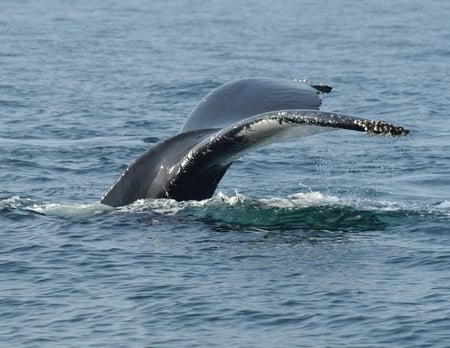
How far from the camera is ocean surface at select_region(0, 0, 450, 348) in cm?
1027

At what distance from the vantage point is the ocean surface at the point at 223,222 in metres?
10.3

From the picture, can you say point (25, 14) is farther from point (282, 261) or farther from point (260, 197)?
point (282, 261)

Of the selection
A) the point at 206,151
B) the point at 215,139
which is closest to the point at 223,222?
the point at 206,151

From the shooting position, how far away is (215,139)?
11.4 meters

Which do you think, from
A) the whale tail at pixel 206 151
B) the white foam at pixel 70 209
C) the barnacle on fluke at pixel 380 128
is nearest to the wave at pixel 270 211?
the white foam at pixel 70 209

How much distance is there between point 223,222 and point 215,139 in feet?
5.87

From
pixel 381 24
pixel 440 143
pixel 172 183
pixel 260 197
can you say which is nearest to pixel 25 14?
pixel 381 24

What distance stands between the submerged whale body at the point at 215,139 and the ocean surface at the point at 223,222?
29 cm

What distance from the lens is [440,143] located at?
19.9 metres

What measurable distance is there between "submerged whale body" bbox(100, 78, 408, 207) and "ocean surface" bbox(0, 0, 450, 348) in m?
0.29

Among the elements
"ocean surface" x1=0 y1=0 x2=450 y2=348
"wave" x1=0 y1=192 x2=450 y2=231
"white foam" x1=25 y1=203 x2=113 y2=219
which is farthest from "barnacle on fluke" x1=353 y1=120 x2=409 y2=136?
"white foam" x1=25 y1=203 x2=113 y2=219

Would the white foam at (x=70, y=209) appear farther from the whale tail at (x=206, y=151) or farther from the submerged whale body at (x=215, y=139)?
the submerged whale body at (x=215, y=139)

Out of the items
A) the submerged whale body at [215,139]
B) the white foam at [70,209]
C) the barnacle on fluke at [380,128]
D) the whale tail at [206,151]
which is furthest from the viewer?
the white foam at [70,209]

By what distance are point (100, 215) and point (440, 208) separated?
351 centimetres
